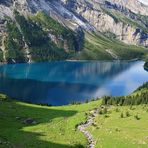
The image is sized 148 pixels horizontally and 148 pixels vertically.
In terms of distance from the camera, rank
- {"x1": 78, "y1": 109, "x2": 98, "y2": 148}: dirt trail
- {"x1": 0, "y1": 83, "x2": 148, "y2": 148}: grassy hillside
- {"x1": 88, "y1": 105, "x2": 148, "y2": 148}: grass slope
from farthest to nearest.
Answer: {"x1": 78, "y1": 109, "x2": 98, "y2": 148}: dirt trail → {"x1": 88, "y1": 105, "x2": 148, "y2": 148}: grass slope → {"x1": 0, "y1": 83, "x2": 148, "y2": 148}: grassy hillside

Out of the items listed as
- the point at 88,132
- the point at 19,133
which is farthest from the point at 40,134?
the point at 88,132

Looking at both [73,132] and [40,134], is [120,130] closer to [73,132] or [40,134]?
[73,132]

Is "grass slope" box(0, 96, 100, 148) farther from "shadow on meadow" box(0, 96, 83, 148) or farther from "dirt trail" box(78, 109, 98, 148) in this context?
"dirt trail" box(78, 109, 98, 148)

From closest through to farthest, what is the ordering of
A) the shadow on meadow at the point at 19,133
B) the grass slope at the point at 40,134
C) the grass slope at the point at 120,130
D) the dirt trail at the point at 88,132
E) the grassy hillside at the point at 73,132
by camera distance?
the shadow on meadow at the point at 19,133 → the grass slope at the point at 40,134 → the grassy hillside at the point at 73,132 → the grass slope at the point at 120,130 → the dirt trail at the point at 88,132

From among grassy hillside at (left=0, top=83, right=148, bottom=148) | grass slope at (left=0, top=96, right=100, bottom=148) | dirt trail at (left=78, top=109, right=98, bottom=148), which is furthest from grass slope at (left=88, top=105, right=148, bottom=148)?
grass slope at (left=0, top=96, right=100, bottom=148)

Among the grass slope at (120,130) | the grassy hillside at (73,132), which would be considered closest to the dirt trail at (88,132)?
the grass slope at (120,130)

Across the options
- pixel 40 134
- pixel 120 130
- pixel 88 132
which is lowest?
pixel 40 134

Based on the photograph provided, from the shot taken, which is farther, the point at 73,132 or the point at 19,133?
the point at 73,132

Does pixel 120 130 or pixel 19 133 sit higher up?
pixel 120 130

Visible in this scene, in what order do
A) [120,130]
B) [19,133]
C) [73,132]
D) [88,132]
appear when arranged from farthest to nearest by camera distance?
[73,132]
[88,132]
[120,130]
[19,133]

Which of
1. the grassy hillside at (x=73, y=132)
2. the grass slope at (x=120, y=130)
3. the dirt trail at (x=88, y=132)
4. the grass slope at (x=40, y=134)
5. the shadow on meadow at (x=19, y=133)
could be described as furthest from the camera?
the dirt trail at (x=88, y=132)

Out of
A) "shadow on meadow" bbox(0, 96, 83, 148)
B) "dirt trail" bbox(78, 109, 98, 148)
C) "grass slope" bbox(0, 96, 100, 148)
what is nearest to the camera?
"shadow on meadow" bbox(0, 96, 83, 148)

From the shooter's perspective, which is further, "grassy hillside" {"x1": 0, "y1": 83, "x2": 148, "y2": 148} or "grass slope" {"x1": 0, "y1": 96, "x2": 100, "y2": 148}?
"grassy hillside" {"x1": 0, "y1": 83, "x2": 148, "y2": 148}

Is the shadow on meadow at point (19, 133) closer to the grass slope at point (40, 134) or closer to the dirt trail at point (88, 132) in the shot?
the grass slope at point (40, 134)
